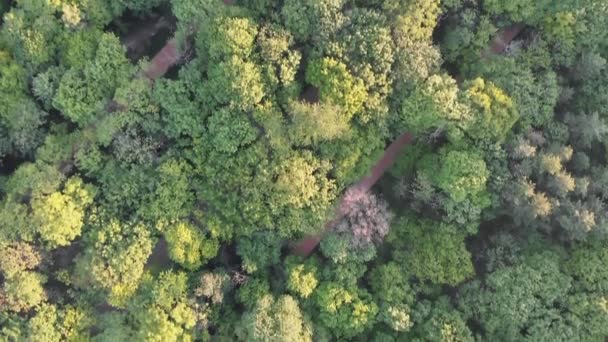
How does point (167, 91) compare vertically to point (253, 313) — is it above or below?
above

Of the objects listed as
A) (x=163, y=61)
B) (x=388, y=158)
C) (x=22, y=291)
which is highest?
(x=163, y=61)

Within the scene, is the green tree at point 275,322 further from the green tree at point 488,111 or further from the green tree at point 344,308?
the green tree at point 488,111

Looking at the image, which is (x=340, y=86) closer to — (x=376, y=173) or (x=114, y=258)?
(x=376, y=173)

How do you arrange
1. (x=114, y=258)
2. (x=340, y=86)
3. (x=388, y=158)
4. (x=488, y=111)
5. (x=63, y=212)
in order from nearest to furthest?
(x=340, y=86)
(x=63, y=212)
(x=488, y=111)
(x=114, y=258)
(x=388, y=158)

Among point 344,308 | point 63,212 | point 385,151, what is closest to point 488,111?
point 385,151

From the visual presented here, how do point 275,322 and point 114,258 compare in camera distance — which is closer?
point 275,322

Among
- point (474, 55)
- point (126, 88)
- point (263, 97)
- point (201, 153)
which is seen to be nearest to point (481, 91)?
point (474, 55)

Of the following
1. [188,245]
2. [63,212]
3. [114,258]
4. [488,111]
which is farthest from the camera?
[188,245]

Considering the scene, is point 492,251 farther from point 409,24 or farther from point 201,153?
point 201,153
